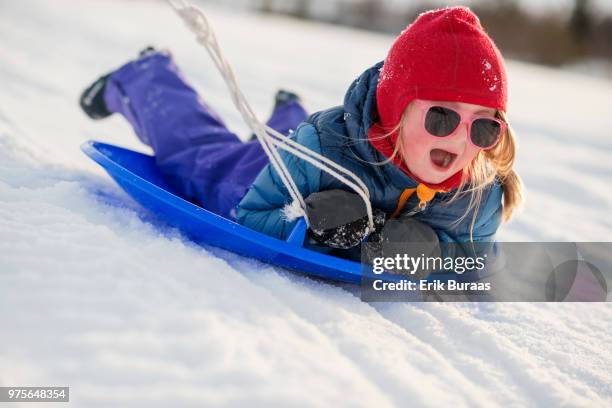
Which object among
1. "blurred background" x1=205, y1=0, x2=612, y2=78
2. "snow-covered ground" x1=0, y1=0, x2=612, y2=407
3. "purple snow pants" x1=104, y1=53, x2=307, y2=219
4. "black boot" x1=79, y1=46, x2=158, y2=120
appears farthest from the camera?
"blurred background" x1=205, y1=0, x2=612, y2=78

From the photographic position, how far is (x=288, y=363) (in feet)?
2.99

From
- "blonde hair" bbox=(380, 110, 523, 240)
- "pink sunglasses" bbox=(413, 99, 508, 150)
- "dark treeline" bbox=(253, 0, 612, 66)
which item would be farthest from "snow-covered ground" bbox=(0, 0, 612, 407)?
"dark treeline" bbox=(253, 0, 612, 66)

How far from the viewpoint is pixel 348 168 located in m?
1.39

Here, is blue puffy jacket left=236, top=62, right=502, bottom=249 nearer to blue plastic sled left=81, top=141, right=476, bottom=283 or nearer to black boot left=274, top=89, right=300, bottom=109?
blue plastic sled left=81, top=141, right=476, bottom=283

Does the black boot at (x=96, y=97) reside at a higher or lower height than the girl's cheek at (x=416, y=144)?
higher

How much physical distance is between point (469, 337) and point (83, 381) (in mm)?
761

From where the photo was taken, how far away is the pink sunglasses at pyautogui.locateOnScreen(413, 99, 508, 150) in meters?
1.27

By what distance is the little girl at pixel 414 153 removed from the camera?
1.28 meters

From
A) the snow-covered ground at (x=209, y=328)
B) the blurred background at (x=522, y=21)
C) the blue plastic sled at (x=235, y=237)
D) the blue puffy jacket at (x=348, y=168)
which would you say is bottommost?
the snow-covered ground at (x=209, y=328)

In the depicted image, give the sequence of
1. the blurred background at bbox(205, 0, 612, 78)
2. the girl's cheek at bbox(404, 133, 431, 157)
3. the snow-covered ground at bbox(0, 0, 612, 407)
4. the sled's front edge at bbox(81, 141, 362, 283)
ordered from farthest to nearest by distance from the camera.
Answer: the blurred background at bbox(205, 0, 612, 78) → the girl's cheek at bbox(404, 133, 431, 157) → the sled's front edge at bbox(81, 141, 362, 283) → the snow-covered ground at bbox(0, 0, 612, 407)

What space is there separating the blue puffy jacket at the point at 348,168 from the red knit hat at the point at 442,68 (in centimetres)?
4

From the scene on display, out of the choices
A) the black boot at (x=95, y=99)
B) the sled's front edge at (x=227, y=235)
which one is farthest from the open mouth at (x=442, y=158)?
the black boot at (x=95, y=99)

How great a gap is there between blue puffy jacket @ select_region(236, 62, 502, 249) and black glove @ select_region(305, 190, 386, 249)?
0.24ft

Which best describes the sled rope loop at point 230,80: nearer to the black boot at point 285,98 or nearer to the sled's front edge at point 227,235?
the sled's front edge at point 227,235
